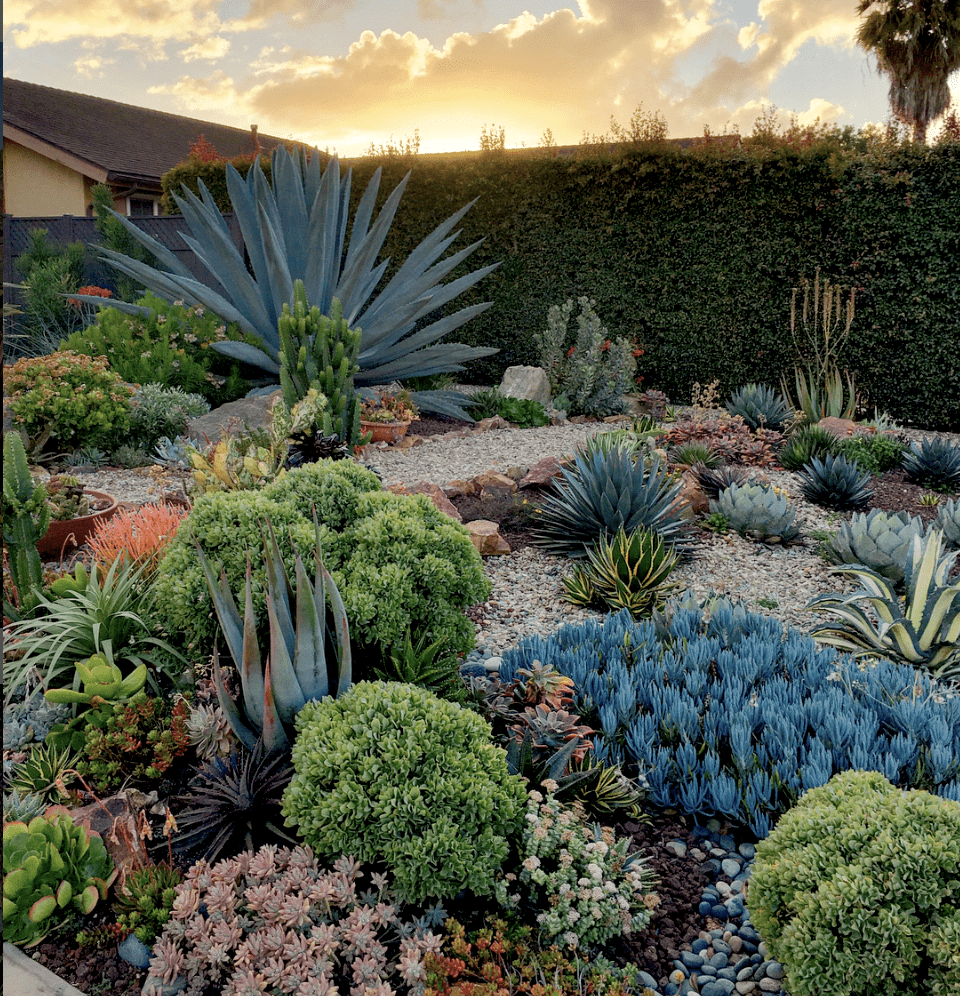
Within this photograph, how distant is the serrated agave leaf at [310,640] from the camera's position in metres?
2.27

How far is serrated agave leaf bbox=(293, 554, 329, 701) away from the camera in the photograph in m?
2.27

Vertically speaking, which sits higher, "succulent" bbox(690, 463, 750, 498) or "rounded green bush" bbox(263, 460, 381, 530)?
"rounded green bush" bbox(263, 460, 381, 530)

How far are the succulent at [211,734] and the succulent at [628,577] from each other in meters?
2.22

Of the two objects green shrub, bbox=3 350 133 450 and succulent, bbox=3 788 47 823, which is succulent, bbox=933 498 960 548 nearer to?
succulent, bbox=3 788 47 823

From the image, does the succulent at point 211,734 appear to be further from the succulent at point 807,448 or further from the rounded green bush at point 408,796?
the succulent at point 807,448

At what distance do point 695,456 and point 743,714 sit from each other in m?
4.06

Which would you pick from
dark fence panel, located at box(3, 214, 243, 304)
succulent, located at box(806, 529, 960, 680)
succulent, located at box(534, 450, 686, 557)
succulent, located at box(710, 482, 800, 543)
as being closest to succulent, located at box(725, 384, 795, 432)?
succulent, located at box(710, 482, 800, 543)

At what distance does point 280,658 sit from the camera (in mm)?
2279

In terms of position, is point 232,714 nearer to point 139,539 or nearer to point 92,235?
point 139,539

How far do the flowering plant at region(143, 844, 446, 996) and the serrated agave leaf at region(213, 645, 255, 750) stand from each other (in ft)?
1.43

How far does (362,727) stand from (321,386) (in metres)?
4.96

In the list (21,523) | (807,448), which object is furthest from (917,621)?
(21,523)

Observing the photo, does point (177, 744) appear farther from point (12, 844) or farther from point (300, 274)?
point (300, 274)

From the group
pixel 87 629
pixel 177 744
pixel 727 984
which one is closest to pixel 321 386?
pixel 87 629
